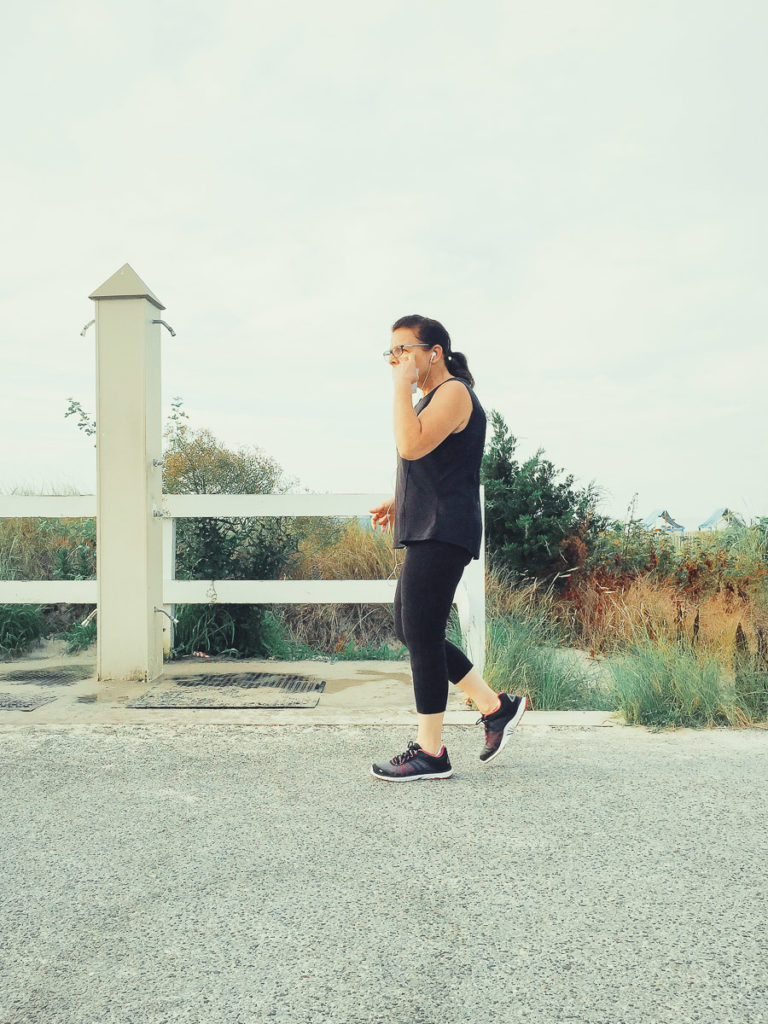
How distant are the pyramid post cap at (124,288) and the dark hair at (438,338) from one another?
2476mm

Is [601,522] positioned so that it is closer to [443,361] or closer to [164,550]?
[164,550]

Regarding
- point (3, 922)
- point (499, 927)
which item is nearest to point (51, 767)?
point (3, 922)

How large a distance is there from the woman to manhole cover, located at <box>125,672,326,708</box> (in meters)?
1.42

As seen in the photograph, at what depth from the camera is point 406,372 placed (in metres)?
3.48

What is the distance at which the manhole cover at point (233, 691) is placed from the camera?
493 centimetres

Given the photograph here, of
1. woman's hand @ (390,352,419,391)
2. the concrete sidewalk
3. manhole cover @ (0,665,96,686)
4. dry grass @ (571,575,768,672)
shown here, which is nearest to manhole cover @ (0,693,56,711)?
the concrete sidewalk

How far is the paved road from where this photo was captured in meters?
1.99

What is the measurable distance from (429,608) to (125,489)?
2.68 meters

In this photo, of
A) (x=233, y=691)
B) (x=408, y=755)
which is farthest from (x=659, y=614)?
(x=408, y=755)

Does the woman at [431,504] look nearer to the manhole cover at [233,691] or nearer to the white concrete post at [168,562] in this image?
the manhole cover at [233,691]

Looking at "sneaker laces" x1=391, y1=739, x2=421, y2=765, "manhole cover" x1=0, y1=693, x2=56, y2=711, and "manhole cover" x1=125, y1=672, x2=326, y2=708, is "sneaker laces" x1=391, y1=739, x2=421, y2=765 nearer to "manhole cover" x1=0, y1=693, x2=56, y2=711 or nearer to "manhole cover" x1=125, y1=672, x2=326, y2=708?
"manhole cover" x1=125, y1=672, x2=326, y2=708

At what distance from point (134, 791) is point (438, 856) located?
132 centimetres

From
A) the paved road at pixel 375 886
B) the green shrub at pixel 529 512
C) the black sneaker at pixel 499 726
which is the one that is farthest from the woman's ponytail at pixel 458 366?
the green shrub at pixel 529 512

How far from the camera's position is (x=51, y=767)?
3.81m
